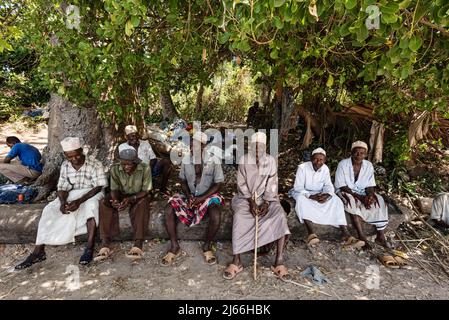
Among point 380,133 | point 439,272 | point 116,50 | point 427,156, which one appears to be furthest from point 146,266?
point 427,156

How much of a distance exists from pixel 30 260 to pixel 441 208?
227 inches

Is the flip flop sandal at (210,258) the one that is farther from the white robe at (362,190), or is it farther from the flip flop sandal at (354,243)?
the white robe at (362,190)

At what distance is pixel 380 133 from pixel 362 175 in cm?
235

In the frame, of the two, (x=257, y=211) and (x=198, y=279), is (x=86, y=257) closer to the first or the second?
(x=198, y=279)

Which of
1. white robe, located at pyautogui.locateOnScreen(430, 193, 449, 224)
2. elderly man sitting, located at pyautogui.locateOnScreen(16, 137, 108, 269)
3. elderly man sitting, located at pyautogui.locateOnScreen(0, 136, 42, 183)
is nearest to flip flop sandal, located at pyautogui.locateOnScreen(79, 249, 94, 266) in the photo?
elderly man sitting, located at pyautogui.locateOnScreen(16, 137, 108, 269)

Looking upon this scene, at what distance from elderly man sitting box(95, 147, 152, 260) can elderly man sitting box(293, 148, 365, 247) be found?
2.08 metres

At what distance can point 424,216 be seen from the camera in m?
4.98

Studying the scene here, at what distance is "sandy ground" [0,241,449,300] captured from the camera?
3115mm

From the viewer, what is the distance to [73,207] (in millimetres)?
3672

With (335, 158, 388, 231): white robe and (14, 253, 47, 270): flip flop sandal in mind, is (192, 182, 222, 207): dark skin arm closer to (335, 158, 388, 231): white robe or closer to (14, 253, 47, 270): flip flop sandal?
(335, 158, 388, 231): white robe

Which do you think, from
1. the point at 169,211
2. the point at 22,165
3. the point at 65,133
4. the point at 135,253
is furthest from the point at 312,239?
the point at 22,165

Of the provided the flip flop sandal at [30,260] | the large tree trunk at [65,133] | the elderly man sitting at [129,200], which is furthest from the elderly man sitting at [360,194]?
the large tree trunk at [65,133]
